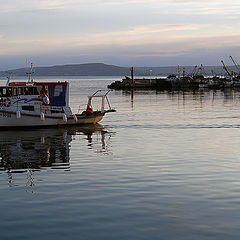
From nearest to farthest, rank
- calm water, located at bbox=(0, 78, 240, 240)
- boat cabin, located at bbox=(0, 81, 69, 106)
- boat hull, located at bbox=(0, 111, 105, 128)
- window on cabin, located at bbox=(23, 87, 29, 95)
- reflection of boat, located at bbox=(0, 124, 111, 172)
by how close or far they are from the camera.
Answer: calm water, located at bbox=(0, 78, 240, 240) < reflection of boat, located at bbox=(0, 124, 111, 172) < boat hull, located at bbox=(0, 111, 105, 128) < boat cabin, located at bbox=(0, 81, 69, 106) < window on cabin, located at bbox=(23, 87, 29, 95)

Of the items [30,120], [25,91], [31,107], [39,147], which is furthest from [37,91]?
[39,147]

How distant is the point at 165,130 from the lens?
4072cm

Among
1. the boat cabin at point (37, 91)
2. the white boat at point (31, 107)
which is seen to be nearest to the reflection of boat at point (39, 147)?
the white boat at point (31, 107)

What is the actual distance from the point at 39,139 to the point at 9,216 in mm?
21212

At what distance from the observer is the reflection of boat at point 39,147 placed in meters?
25.0

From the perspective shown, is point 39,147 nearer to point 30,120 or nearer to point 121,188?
point 30,120

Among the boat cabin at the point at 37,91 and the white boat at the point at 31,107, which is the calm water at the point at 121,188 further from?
the boat cabin at the point at 37,91

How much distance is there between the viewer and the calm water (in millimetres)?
13945

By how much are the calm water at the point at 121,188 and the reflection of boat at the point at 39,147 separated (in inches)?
2.4

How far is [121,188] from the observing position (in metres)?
18.8

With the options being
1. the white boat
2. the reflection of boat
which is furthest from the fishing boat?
the reflection of boat

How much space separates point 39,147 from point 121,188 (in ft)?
46.9

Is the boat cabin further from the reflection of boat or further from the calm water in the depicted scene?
the calm water

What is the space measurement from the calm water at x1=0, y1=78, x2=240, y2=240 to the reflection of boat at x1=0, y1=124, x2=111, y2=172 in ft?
0.20
